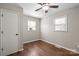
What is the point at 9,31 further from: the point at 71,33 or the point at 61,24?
the point at 71,33

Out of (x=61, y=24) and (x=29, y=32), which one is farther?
(x=29, y=32)

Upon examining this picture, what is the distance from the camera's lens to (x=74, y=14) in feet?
8.41

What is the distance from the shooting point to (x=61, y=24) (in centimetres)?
318

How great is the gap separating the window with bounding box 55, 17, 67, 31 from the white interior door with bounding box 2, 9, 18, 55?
2339 mm

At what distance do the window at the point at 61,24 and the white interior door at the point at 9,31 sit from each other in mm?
2339

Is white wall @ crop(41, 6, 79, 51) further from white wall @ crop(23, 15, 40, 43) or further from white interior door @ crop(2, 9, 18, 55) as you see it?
white interior door @ crop(2, 9, 18, 55)

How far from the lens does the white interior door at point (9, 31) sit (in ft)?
6.99

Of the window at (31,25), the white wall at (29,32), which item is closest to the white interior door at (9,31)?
the white wall at (29,32)

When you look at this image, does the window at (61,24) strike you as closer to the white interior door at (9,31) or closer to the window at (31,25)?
the window at (31,25)

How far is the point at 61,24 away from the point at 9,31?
267cm

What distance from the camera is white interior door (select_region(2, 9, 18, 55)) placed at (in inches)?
83.9

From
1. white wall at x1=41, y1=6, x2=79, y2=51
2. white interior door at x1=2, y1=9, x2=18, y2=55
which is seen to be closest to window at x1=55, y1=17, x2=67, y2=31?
white wall at x1=41, y1=6, x2=79, y2=51

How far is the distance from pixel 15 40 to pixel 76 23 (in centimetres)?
280

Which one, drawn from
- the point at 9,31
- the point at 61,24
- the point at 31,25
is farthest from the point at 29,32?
the point at 61,24
